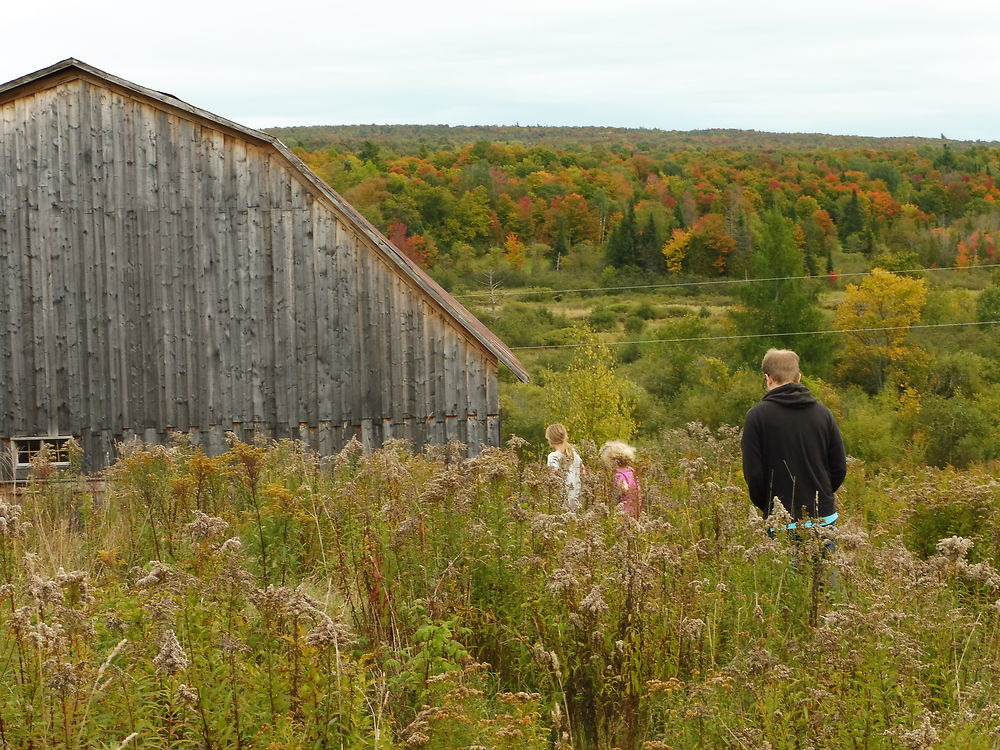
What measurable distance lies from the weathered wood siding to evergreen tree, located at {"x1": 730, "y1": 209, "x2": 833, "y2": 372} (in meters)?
60.5

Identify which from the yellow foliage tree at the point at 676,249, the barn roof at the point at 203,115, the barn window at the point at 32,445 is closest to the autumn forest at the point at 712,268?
the yellow foliage tree at the point at 676,249

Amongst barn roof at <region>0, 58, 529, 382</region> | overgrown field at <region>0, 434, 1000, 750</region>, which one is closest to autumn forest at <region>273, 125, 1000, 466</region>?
barn roof at <region>0, 58, 529, 382</region>

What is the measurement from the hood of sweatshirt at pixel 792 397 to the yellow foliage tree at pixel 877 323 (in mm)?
73945

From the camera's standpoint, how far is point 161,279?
45.8ft

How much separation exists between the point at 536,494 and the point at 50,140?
10.3 m

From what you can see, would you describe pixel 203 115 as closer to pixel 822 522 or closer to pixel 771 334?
pixel 822 522

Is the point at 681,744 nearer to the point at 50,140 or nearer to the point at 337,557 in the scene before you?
the point at 337,557

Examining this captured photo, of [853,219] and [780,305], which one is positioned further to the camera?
[853,219]

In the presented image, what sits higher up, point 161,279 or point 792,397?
point 161,279

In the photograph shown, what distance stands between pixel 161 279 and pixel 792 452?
33.0ft

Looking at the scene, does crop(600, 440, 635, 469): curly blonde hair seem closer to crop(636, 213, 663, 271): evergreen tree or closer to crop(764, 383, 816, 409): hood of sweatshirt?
crop(764, 383, 816, 409): hood of sweatshirt

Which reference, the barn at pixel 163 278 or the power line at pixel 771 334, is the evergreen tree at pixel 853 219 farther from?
the barn at pixel 163 278

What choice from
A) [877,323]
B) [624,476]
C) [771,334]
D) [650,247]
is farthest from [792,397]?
[650,247]

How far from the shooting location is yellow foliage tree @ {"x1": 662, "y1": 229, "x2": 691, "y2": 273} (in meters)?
112
